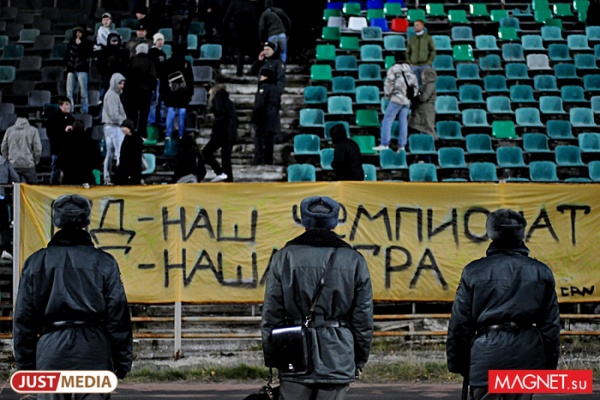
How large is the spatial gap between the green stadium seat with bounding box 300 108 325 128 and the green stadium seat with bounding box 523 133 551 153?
344 centimetres

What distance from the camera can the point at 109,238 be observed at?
13.9m

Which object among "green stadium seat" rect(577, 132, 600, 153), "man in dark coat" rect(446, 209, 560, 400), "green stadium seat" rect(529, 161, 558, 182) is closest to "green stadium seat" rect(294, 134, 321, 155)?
"green stadium seat" rect(529, 161, 558, 182)

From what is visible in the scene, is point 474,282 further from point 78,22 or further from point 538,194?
point 78,22

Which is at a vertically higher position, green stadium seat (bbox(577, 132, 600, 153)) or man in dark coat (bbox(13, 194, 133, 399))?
green stadium seat (bbox(577, 132, 600, 153))

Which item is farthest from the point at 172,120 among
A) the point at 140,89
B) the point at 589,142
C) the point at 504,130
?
the point at 589,142

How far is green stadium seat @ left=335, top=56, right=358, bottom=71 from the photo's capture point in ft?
76.1

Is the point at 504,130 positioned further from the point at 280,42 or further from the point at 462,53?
the point at 280,42

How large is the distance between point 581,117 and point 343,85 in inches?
168

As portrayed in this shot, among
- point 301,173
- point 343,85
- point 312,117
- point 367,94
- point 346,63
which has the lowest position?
point 301,173

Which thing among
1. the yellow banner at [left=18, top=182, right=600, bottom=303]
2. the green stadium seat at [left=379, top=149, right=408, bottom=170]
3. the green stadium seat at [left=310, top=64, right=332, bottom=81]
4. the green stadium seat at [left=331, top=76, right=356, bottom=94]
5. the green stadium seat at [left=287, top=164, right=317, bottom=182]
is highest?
the green stadium seat at [left=310, top=64, right=332, bottom=81]

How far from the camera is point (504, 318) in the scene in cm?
768

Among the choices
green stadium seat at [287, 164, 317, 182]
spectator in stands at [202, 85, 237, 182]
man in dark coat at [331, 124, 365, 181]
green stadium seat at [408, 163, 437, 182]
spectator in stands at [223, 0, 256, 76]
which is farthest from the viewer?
spectator in stands at [223, 0, 256, 76]

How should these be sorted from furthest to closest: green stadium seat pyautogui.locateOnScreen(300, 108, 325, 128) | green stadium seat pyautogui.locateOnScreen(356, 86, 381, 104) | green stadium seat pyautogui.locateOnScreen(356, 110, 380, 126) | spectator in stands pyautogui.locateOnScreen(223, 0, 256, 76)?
spectator in stands pyautogui.locateOnScreen(223, 0, 256, 76), green stadium seat pyautogui.locateOnScreen(356, 86, 381, 104), green stadium seat pyautogui.locateOnScreen(356, 110, 380, 126), green stadium seat pyautogui.locateOnScreen(300, 108, 325, 128)

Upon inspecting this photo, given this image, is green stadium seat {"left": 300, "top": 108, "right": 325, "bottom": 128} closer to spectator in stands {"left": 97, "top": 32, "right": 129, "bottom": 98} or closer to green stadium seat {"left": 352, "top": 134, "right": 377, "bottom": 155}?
green stadium seat {"left": 352, "top": 134, "right": 377, "bottom": 155}
